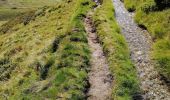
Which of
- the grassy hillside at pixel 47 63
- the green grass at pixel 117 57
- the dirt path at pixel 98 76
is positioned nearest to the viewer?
the green grass at pixel 117 57

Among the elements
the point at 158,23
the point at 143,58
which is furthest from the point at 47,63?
the point at 158,23

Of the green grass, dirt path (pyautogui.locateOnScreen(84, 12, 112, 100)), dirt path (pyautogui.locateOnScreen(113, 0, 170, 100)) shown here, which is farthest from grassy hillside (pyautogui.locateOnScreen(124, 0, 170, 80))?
dirt path (pyautogui.locateOnScreen(84, 12, 112, 100))

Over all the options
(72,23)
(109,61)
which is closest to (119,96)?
(109,61)

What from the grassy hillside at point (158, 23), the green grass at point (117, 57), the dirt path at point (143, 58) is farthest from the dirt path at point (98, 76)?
the grassy hillside at point (158, 23)

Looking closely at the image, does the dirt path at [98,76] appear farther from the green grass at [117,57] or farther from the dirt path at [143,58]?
the dirt path at [143,58]

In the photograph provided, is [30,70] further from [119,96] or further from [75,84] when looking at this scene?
[119,96]
